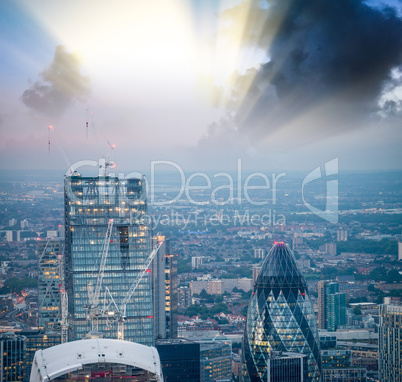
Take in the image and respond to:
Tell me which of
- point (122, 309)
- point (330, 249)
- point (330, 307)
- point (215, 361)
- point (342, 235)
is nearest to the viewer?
point (122, 309)

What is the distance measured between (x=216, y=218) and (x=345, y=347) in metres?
44.3

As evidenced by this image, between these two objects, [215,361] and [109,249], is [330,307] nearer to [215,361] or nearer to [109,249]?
[215,361]

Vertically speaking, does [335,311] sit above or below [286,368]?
below

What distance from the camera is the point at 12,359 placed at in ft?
112

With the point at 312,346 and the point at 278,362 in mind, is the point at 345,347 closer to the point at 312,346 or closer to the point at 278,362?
the point at 312,346

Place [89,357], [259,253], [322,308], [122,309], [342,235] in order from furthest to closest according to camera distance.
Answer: [342,235] < [259,253] < [322,308] < [122,309] < [89,357]

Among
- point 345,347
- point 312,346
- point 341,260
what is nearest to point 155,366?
point 312,346

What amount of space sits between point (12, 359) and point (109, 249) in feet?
15.9

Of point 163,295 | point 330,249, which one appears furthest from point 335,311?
point 330,249

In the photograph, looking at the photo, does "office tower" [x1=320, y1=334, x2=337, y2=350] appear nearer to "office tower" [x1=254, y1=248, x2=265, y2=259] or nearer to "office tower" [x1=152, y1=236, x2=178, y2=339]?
"office tower" [x1=152, y1=236, x2=178, y2=339]

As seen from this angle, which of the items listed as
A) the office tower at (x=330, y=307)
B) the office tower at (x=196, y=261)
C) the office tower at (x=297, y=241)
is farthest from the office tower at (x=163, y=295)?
the office tower at (x=196, y=261)

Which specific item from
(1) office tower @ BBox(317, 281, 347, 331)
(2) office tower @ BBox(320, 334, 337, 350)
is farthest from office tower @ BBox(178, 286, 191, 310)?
(2) office tower @ BBox(320, 334, 337, 350)

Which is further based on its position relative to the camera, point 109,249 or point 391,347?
point 391,347

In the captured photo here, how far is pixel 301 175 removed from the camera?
6944 cm
